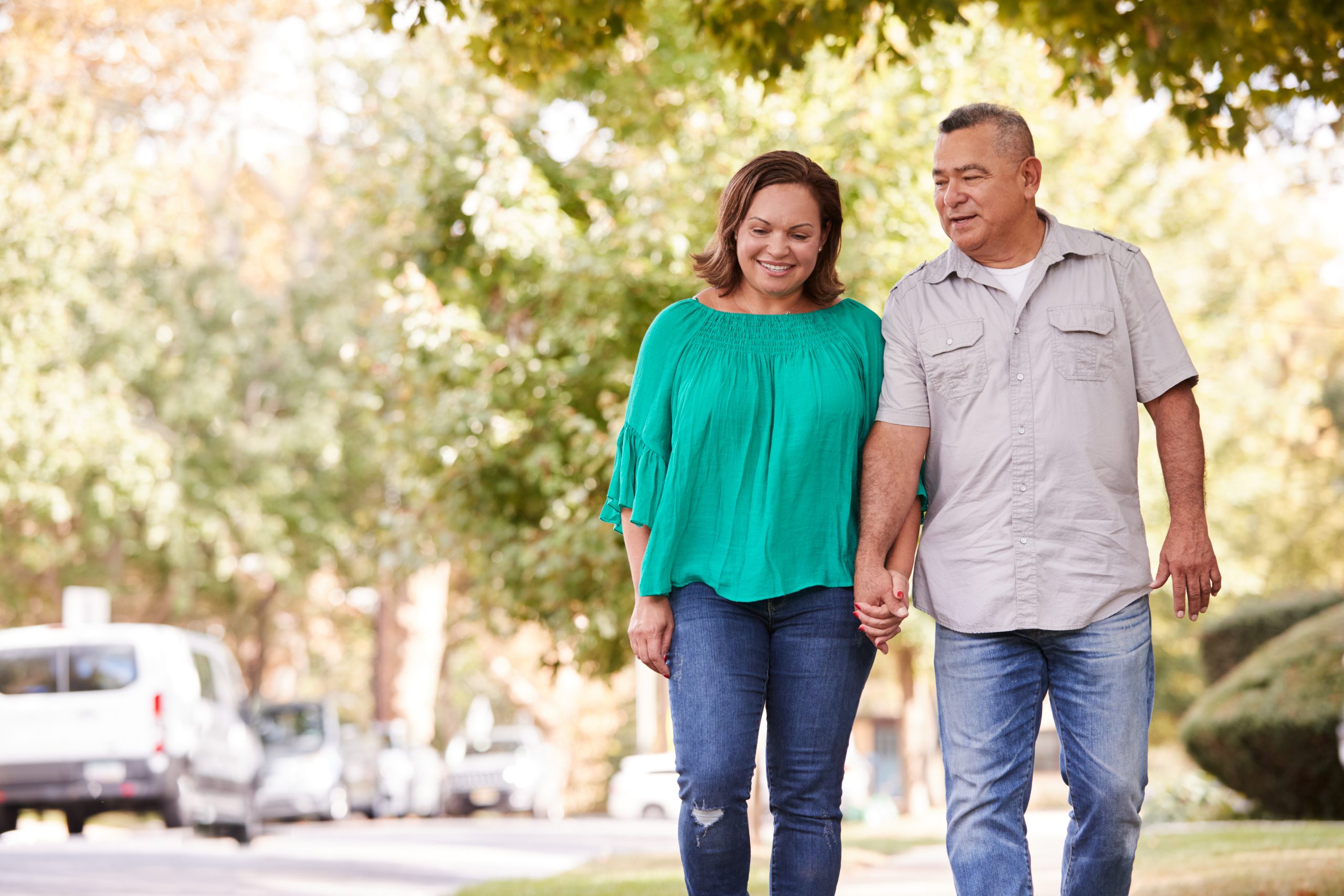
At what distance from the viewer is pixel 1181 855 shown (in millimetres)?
9695

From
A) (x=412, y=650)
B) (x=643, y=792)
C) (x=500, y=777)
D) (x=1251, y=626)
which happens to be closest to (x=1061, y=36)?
(x=1251, y=626)

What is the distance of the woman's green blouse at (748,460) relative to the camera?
151 inches

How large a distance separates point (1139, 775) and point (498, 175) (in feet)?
28.9

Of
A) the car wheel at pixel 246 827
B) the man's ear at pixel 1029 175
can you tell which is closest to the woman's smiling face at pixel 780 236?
the man's ear at pixel 1029 175

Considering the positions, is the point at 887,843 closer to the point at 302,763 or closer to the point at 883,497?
the point at 883,497

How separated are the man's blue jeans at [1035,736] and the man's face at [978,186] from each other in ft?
3.15

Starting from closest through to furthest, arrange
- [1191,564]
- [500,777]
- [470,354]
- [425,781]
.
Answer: [1191,564] < [470,354] < [425,781] < [500,777]

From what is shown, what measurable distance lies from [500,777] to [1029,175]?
2733 centimetres

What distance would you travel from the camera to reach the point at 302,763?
23.7m

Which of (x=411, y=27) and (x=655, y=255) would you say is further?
(x=655, y=255)

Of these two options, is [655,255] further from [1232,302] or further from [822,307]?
[1232,302]

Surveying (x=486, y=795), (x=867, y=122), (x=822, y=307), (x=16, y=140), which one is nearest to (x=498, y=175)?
(x=867, y=122)

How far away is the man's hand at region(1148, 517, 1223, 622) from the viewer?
3.79m

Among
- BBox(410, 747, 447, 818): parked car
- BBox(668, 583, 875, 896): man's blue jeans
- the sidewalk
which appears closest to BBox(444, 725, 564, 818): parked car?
BBox(410, 747, 447, 818): parked car
